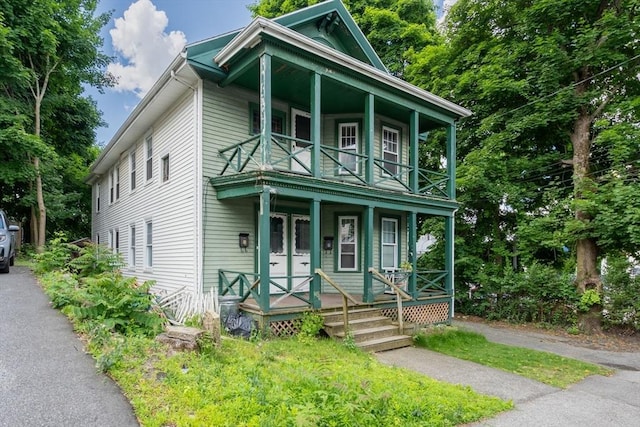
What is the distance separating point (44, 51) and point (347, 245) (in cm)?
1793

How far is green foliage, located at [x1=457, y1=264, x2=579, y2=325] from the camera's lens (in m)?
12.0

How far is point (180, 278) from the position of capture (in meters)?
9.49

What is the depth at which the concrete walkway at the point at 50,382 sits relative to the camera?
3.43 m

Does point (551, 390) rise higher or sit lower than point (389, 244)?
lower

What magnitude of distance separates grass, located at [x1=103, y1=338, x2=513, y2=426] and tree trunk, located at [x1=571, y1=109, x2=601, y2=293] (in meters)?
9.02

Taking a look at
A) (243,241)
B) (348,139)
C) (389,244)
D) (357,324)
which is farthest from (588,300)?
(243,241)

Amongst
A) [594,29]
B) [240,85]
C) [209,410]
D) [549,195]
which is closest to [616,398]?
[209,410]

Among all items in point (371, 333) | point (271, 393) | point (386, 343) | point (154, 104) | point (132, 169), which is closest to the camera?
point (271, 393)

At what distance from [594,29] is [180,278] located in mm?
14433

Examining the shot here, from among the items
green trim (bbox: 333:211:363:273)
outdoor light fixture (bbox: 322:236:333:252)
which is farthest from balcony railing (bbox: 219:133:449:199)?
outdoor light fixture (bbox: 322:236:333:252)

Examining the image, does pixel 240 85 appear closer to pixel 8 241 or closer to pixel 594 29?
pixel 8 241

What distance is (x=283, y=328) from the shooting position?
24.8 feet

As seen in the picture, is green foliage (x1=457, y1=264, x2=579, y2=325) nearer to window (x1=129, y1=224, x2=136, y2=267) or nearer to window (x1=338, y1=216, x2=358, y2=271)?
window (x1=338, y1=216, x2=358, y2=271)

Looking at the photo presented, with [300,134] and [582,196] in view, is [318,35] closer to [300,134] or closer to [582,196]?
[300,134]
